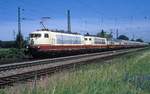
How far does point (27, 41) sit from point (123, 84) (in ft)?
89.1

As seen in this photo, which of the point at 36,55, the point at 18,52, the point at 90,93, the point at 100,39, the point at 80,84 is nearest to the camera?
the point at 90,93

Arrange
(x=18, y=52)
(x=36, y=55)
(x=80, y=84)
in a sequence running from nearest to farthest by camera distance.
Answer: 1. (x=80, y=84)
2. (x=36, y=55)
3. (x=18, y=52)

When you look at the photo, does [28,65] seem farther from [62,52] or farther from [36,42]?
[62,52]

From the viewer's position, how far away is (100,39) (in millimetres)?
66812

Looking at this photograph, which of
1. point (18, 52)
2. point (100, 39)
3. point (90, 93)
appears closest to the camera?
point (90, 93)

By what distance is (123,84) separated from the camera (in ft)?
46.7

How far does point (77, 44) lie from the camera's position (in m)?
49.7

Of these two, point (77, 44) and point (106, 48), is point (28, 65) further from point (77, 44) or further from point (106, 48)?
point (106, 48)

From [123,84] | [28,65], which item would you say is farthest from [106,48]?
[123,84]

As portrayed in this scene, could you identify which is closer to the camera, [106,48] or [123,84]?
[123,84]

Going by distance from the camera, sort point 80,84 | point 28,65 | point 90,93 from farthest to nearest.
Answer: point 28,65 < point 80,84 < point 90,93

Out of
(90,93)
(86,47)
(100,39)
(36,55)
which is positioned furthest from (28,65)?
(100,39)

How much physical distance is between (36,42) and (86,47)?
17213 millimetres

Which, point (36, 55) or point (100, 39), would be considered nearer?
point (36, 55)
